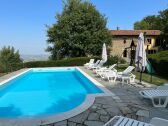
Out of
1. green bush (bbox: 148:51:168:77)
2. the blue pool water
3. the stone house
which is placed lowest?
the blue pool water

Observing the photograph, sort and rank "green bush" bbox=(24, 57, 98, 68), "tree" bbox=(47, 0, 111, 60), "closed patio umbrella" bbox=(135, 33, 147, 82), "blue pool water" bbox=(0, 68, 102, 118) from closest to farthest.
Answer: "blue pool water" bbox=(0, 68, 102, 118)
"closed patio umbrella" bbox=(135, 33, 147, 82)
"green bush" bbox=(24, 57, 98, 68)
"tree" bbox=(47, 0, 111, 60)

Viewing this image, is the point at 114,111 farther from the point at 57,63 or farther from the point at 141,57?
the point at 57,63

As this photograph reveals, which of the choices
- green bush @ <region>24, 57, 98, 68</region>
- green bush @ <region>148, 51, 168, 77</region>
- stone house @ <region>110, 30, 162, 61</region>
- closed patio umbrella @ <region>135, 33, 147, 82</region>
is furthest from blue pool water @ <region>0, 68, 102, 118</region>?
stone house @ <region>110, 30, 162, 61</region>

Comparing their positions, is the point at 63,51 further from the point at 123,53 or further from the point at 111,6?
the point at 123,53

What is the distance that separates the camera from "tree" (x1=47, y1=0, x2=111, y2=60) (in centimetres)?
3262

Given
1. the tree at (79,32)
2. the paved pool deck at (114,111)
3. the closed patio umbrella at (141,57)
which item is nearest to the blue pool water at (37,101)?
the paved pool deck at (114,111)

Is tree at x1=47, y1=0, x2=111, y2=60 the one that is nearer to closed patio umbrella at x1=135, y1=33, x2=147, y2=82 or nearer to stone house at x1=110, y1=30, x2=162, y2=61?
stone house at x1=110, y1=30, x2=162, y2=61

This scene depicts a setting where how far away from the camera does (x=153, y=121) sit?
445 cm

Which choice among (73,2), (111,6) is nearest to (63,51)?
(73,2)

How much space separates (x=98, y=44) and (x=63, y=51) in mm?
4671

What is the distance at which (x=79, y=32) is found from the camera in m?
33.1

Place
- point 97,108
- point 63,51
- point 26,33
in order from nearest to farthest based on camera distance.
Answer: point 97,108, point 63,51, point 26,33

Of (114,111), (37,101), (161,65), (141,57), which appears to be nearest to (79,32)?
(161,65)

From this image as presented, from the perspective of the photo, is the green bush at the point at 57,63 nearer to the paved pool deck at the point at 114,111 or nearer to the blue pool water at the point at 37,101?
the blue pool water at the point at 37,101
